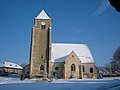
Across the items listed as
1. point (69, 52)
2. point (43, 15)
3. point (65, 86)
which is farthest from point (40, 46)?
point (65, 86)

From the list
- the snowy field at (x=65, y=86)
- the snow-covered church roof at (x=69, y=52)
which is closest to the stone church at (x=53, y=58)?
the snow-covered church roof at (x=69, y=52)

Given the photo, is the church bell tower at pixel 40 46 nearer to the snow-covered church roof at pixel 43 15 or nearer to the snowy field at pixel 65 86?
the snow-covered church roof at pixel 43 15

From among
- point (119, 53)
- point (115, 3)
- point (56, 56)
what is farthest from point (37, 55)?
point (115, 3)

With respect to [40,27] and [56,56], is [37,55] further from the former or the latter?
[40,27]

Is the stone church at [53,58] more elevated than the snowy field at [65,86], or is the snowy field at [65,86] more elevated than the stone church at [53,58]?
the stone church at [53,58]

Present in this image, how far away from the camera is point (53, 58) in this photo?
47031mm

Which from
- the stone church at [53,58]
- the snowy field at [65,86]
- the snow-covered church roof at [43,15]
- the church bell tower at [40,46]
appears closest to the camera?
the snowy field at [65,86]

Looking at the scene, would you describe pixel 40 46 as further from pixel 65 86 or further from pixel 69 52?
pixel 65 86

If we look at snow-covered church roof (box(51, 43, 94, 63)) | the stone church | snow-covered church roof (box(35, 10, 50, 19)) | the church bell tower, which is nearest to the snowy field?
the stone church

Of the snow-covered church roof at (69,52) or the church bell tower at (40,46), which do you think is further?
the snow-covered church roof at (69,52)

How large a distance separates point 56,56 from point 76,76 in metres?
7.60

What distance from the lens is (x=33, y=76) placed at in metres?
45.3

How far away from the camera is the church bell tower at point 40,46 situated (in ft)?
151

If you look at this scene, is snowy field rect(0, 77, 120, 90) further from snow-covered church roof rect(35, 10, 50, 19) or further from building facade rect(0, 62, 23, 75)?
building facade rect(0, 62, 23, 75)
